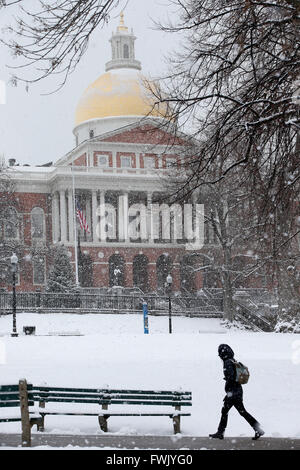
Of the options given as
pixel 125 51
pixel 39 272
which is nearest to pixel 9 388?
pixel 39 272

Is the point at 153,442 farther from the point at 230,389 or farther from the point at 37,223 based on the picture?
the point at 37,223

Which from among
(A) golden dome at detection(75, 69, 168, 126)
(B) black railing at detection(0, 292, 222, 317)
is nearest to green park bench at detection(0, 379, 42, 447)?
(B) black railing at detection(0, 292, 222, 317)

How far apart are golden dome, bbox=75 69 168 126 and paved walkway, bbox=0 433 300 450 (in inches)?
2225

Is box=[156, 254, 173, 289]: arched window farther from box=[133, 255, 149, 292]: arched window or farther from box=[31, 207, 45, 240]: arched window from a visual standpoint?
box=[31, 207, 45, 240]: arched window

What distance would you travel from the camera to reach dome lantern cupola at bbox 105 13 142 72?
7306 centimetres

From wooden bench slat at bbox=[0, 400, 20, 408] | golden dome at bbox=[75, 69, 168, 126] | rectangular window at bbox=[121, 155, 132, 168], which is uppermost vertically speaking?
golden dome at bbox=[75, 69, 168, 126]

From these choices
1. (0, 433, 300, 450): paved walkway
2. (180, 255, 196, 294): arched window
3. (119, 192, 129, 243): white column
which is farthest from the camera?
(119, 192, 129, 243): white column

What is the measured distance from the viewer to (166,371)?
21.3m

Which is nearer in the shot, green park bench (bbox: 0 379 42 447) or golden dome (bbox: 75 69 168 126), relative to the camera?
green park bench (bbox: 0 379 42 447)

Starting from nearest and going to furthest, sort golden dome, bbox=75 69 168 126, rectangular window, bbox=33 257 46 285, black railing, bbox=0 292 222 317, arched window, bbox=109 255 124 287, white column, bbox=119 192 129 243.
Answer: black railing, bbox=0 292 222 317
white column, bbox=119 192 129 243
rectangular window, bbox=33 257 46 285
arched window, bbox=109 255 124 287
golden dome, bbox=75 69 168 126

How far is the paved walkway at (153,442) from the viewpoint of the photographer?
38.0ft

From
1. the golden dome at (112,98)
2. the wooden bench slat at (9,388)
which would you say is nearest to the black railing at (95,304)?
the golden dome at (112,98)
